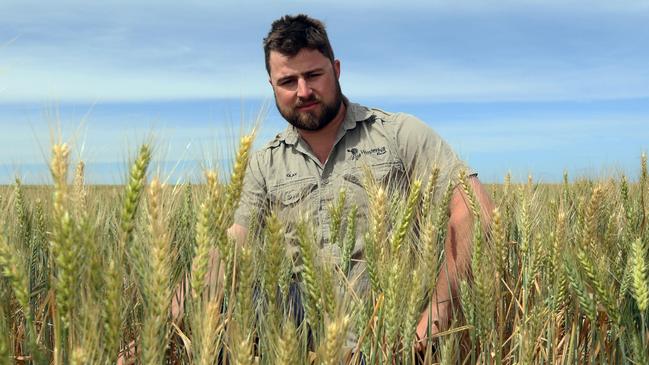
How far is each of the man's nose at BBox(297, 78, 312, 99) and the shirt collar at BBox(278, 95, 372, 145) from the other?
28cm

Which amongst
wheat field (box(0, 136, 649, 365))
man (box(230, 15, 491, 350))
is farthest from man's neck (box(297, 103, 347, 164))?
wheat field (box(0, 136, 649, 365))

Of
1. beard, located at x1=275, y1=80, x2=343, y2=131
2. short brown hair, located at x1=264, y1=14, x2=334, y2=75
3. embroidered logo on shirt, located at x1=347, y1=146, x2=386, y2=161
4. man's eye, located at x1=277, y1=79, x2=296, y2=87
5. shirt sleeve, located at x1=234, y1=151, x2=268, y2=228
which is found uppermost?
short brown hair, located at x1=264, y1=14, x2=334, y2=75

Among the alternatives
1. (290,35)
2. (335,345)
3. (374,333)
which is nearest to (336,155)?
(290,35)

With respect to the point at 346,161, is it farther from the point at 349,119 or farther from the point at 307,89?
the point at 307,89

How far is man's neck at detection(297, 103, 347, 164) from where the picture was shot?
3.58 m

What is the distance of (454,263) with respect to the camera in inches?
90.0

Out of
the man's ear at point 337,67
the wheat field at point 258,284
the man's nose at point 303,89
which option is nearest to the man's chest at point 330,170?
the man's nose at point 303,89

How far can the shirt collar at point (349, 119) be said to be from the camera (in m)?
3.60

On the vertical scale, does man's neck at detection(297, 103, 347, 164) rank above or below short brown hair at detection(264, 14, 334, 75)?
below

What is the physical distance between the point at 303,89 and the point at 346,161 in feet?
1.51

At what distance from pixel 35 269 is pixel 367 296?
4.52ft

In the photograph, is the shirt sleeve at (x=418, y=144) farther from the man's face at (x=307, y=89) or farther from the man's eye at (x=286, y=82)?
the man's eye at (x=286, y=82)

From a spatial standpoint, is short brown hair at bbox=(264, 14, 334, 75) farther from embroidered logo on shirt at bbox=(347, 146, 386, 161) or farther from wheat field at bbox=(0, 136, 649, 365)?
wheat field at bbox=(0, 136, 649, 365)

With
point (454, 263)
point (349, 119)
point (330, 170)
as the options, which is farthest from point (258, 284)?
point (349, 119)
